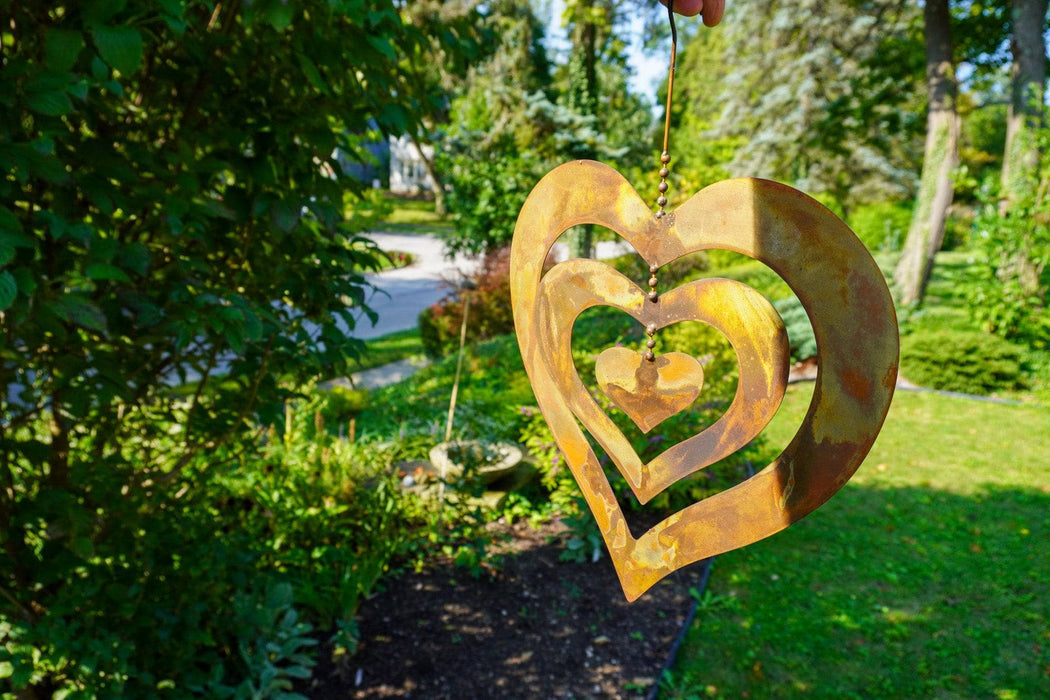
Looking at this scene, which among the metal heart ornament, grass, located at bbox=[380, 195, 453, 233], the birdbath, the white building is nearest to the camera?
the metal heart ornament

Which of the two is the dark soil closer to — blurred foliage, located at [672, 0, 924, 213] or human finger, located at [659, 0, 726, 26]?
human finger, located at [659, 0, 726, 26]

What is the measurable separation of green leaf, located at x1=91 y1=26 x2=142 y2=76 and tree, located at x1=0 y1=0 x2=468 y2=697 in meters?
0.21

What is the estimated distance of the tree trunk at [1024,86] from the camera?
9.17 meters

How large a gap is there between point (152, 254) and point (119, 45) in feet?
3.12

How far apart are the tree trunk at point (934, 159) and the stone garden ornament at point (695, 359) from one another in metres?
11.1

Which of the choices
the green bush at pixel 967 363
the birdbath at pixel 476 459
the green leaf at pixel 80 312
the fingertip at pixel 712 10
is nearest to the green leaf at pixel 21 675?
the green leaf at pixel 80 312

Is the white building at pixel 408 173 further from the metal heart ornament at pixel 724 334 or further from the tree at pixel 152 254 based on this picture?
the metal heart ornament at pixel 724 334

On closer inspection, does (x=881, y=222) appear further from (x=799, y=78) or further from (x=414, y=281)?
(x=414, y=281)

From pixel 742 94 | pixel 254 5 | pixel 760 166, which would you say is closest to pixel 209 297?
pixel 254 5

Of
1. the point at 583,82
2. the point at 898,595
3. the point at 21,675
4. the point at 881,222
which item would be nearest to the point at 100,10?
the point at 21,675

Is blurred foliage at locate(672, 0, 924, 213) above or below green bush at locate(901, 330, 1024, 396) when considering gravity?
above

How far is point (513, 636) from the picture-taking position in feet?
11.6

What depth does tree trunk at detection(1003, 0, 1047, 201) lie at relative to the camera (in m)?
9.17

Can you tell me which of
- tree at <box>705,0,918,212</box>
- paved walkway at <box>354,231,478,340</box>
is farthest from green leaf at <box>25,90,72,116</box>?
tree at <box>705,0,918,212</box>
